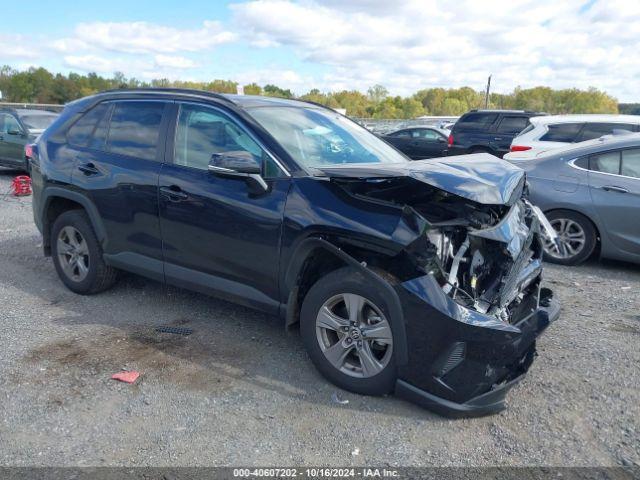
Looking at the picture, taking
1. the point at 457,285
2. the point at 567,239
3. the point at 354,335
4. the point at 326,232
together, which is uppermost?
the point at 326,232

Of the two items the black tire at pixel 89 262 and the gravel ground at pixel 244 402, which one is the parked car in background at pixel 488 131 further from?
the black tire at pixel 89 262

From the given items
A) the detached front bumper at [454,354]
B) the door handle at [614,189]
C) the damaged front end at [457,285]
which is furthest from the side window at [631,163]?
the detached front bumper at [454,354]

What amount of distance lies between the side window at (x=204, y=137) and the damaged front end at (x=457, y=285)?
106cm

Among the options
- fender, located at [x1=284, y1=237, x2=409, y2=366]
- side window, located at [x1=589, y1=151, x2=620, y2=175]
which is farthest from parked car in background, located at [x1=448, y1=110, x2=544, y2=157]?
fender, located at [x1=284, y1=237, x2=409, y2=366]

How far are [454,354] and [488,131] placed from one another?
1306 centimetres

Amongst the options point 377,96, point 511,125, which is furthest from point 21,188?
point 377,96

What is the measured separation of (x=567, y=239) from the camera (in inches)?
255

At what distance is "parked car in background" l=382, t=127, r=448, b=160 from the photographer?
18016 mm

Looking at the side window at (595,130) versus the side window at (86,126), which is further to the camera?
the side window at (595,130)

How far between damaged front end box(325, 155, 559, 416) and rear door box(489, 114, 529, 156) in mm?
11837

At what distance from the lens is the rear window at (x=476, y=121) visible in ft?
49.6

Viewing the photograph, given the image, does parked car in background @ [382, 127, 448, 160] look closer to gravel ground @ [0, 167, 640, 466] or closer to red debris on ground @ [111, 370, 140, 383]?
gravel ground @ [0, 167, 640, 466]

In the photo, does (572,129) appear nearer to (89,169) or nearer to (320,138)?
(320,138)

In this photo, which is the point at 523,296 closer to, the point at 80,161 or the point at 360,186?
the point at 360,186
